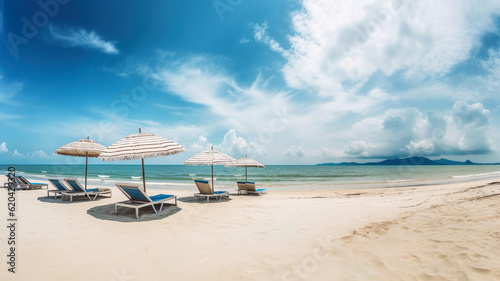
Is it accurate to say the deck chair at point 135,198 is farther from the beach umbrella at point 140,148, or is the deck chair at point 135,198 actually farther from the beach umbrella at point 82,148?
the beach umbrella at point 82,148

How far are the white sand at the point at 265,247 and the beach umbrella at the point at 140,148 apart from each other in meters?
1.61

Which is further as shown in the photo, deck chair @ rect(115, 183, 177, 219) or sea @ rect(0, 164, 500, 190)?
sea @ rect(0, 164, 500, 190)

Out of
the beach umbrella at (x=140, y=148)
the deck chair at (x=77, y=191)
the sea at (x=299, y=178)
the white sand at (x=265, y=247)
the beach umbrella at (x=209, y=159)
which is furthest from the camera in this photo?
the sea at (x=299, y=178)

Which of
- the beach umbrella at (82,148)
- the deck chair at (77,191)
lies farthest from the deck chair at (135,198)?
the beach umbrella at (82,148)

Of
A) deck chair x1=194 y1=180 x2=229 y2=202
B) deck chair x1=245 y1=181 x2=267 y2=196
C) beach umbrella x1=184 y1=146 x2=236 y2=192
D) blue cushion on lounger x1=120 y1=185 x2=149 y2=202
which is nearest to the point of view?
blue cushion on lounger x1=120 y1=185 x2=149 y2=202

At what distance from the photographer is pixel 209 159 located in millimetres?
9305

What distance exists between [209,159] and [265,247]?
19.6 ft

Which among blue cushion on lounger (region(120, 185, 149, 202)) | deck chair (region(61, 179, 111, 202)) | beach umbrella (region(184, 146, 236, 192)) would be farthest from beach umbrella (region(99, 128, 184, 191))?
deck chair (region(61, 179, 111, 202))

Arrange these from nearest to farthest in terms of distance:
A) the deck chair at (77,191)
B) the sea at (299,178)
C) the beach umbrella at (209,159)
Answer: the deck chair at (77,191) → the beach umbrella at (209,159) → the sea at (299,178)

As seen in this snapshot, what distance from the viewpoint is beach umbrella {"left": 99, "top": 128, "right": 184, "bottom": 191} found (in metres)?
Answer: 5.93

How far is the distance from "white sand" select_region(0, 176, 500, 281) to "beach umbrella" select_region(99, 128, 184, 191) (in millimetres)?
1606

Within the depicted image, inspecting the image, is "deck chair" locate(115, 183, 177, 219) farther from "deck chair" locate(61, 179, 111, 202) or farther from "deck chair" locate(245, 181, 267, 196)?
"deck chair" locate(245, 181, 267, 196)

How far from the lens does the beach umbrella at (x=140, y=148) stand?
5926mm

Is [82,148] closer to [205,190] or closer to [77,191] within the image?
[77,191]
